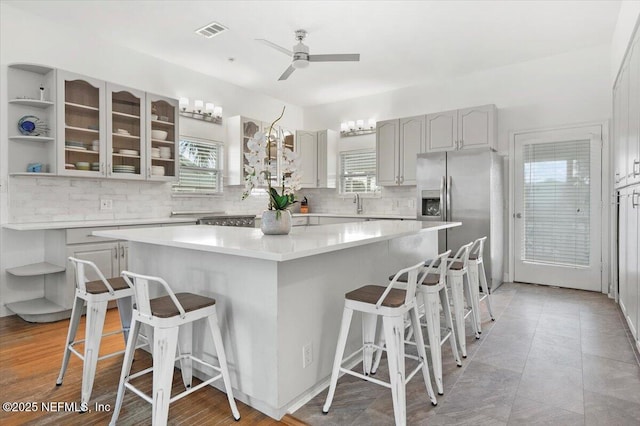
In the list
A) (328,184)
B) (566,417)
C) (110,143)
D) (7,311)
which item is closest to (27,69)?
(110,143)

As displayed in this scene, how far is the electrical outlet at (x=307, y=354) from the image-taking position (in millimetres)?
2078

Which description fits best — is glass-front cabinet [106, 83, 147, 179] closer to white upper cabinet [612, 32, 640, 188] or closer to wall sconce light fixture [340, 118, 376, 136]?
wall sconce light fixture [340, 118, 376, 136]

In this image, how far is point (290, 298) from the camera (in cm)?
198

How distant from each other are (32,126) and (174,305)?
123 inches

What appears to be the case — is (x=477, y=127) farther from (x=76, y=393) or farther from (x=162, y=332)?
(x=76, y=393)

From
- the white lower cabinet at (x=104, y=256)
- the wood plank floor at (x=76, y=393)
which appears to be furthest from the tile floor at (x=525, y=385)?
the white lower cabinet at (x=104, y=256)

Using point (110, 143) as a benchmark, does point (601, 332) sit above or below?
below

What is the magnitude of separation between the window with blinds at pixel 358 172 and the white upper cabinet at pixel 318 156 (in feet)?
0.59

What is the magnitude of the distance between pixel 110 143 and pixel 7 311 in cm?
194

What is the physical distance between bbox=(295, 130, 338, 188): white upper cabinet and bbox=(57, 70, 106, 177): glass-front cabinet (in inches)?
128

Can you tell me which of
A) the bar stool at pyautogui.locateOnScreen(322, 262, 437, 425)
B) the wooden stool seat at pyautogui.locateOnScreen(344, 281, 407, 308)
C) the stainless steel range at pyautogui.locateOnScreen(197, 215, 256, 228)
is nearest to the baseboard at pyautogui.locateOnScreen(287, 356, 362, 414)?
the bar stool at pyautogui.locateOnScreen(322, 262, 437, 425)

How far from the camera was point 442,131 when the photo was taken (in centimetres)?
531

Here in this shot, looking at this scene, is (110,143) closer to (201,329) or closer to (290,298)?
(201,329)

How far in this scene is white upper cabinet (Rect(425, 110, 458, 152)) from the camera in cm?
522
